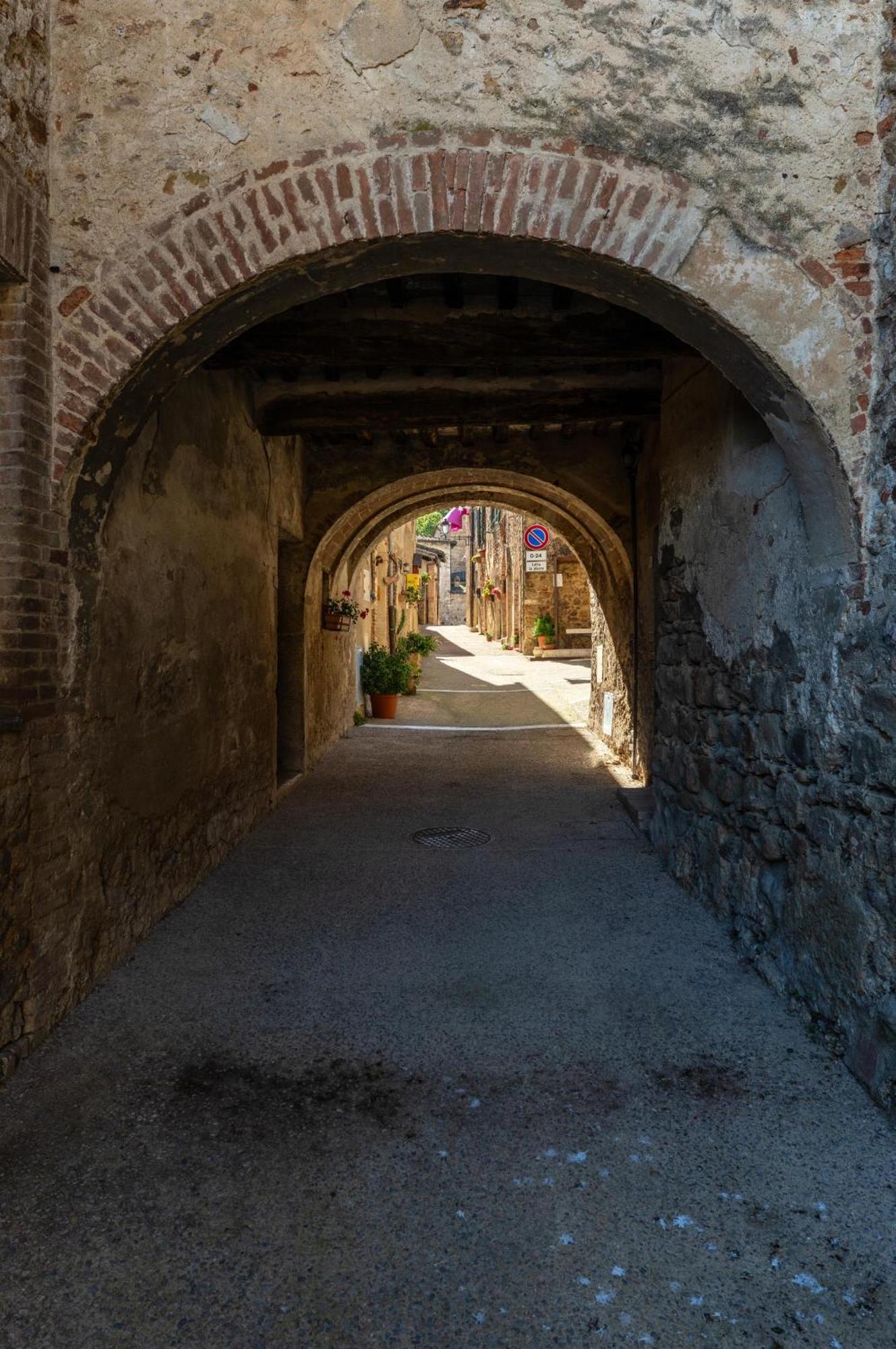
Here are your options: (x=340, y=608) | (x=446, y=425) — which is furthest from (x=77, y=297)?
(x=340, y=608)

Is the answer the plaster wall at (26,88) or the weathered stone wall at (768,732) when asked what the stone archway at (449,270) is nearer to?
the weathered stone wall at (768,732)

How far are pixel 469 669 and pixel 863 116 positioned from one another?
18472 millimetres

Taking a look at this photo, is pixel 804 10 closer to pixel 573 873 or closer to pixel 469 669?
pixel 573 873

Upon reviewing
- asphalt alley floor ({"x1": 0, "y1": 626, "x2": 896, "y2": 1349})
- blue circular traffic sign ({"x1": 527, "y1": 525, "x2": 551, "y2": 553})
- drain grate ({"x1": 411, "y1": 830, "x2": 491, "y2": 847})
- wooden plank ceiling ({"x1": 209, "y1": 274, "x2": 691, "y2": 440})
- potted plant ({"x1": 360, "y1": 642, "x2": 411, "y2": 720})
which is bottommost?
drain grate ({"x1": 411, "y1": 830, "x2": 491, "y2": 847})

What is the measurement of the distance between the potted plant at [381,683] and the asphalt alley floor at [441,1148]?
28.5 ft

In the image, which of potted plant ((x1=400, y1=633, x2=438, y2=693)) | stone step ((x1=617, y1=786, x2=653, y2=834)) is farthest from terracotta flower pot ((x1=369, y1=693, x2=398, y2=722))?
stone step ((x1=617, y1=786, x2=653, y2=834))

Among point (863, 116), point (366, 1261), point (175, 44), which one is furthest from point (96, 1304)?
point (863, 116)

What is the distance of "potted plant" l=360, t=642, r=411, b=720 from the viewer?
43.0ft

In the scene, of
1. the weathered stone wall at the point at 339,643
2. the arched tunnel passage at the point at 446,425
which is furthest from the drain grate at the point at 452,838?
the weathered stone wall at the point at 339,643

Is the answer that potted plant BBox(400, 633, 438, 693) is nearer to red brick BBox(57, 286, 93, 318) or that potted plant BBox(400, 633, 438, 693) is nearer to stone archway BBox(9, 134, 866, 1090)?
stone archway BBox(9, 134, 866, 1090)

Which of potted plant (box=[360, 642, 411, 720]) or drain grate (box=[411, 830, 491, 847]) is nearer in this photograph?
drain grate (box=[411, 830, 491, 847])

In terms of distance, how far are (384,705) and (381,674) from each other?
0.51 m

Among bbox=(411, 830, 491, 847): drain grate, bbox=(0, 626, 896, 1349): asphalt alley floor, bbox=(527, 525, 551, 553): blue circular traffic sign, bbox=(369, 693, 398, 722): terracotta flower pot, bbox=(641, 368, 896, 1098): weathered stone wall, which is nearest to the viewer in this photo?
bbox=(0, 626, 896, 1349): asphalt alley floor

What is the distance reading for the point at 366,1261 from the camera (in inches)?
77.7
